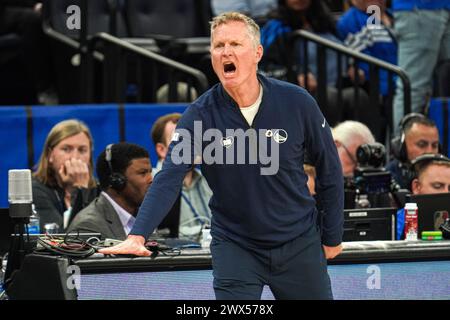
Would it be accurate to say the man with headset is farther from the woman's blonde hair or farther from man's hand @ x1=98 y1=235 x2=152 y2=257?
man's hand @ x1=98 y1=235 x2=152 y2=257

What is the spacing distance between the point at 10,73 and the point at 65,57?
70 cm

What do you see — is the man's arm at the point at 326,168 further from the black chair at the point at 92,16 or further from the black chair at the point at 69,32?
the black chair at the point at 69,32

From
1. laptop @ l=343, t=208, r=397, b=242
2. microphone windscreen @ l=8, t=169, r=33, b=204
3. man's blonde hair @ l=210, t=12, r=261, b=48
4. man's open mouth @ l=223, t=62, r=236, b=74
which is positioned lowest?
laptop @ l=343, t=208, r=397, b=242

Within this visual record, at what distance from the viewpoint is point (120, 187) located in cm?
728

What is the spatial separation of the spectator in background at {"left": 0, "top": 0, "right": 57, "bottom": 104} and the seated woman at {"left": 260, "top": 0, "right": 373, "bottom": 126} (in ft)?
6.39

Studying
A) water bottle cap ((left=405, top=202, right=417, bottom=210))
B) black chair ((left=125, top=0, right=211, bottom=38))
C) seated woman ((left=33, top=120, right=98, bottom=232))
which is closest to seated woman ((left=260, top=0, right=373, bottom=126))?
black chair ((left=125, top=0, right=211, bottom=38))

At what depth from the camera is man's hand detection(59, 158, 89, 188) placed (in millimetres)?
8312

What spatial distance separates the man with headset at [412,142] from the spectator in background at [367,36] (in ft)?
5.18

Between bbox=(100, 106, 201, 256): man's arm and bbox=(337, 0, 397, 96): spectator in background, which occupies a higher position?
bbox=(337, 0, 397, 96): spectator in background

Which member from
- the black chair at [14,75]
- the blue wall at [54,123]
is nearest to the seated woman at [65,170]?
the blue wall at [54,123]

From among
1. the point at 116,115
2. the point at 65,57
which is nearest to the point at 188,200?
the point at 116,115

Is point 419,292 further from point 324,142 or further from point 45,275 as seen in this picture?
point 45,275

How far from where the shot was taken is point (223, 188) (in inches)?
207
